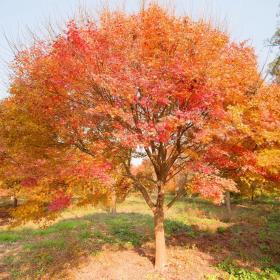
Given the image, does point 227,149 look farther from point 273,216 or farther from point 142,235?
point 273,216

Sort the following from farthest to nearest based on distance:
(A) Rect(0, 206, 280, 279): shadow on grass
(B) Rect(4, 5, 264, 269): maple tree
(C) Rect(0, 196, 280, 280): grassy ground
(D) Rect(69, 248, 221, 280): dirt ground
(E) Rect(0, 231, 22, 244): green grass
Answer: (E) Rect(0, 231, 22, 244): green grass → (A) Rect(0, 206, 280, 279): shadow on grass → (C) Rect(0, 196, 280, 280): grassy ground → (D) Rect(69, 248, 221, 280): dirt ground → (B) Rect(4, 5, 264, 269): maple tree

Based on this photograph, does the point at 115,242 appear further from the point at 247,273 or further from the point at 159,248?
the point at 247,273

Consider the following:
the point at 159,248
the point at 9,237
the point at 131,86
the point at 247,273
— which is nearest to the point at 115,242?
the point at 159,248

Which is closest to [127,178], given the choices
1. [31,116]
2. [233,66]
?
[31,116]

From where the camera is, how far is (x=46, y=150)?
11.1m

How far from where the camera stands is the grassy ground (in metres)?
12.9

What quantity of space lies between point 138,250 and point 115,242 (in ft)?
6.70

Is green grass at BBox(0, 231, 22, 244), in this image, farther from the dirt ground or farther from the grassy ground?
the dirt ground

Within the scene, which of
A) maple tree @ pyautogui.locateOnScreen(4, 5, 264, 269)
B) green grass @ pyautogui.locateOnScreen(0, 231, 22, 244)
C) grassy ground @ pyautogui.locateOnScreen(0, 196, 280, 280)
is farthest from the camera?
green grass @ pyautogui.locateOnScreen(0, 231, 22, 244)

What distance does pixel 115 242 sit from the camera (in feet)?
56.7

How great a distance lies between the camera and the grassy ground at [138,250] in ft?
42.4

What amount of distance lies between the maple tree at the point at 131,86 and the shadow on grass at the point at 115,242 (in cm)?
571

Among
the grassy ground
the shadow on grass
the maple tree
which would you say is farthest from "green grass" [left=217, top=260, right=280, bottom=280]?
the maple tree

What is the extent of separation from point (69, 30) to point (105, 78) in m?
2.20
